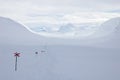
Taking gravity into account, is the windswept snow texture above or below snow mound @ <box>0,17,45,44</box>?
below

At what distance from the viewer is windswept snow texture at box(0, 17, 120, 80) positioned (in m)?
31.2

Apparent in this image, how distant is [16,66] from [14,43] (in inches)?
298

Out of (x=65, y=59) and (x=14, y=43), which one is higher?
(x=14, y=43)

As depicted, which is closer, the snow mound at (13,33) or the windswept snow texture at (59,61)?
the windswept snow texture at (59,61)

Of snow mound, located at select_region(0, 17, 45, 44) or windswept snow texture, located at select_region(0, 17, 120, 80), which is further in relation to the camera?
snow mound, located at select_region(0, 17, 45, 44)

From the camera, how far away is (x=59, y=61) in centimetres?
3575

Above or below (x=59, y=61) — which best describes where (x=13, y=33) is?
above

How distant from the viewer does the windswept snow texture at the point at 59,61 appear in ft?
102

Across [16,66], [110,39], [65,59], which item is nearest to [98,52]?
[65,59]

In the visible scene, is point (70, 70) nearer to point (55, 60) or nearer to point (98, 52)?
point (55, 60)

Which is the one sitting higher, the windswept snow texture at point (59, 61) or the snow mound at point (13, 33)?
the snow mound at point (13, 33)

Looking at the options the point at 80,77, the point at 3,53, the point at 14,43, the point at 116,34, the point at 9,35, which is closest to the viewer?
the point at 80,77

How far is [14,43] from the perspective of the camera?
39.3m

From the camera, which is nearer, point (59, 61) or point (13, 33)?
point (59, 61)
